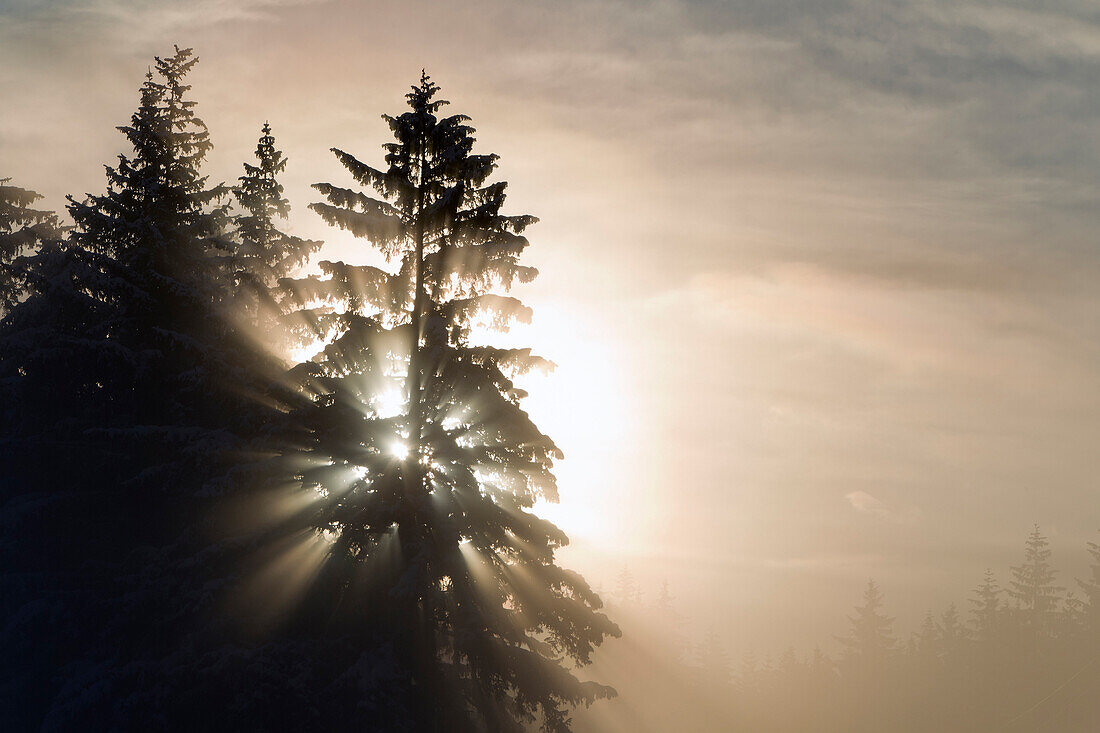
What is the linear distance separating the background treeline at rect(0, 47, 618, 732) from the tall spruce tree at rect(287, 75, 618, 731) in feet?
0.17

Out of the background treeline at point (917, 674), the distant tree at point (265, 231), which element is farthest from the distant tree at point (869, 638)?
the distant tree at point (265, 231)

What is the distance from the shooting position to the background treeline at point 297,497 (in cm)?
1819

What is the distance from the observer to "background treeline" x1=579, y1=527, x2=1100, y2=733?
231 ft

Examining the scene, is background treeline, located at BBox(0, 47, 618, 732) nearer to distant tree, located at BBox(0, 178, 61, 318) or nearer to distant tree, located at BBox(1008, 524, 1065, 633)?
distant tree, located at BBox(0, 178, 61, 318)

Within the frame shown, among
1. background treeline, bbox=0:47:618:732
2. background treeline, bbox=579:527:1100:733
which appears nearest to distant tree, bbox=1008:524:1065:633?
background treeline, bbox=579:527:1100:733

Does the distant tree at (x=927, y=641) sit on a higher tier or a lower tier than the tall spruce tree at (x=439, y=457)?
lower

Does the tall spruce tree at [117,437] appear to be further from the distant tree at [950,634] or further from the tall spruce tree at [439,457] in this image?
the distant tree at [950,634]

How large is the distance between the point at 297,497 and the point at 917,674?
79991mm

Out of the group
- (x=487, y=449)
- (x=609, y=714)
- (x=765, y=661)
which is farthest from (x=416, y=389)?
(x=765, y=661)

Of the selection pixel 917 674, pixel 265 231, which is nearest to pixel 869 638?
pixel 917 674

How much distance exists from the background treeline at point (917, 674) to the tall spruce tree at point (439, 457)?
45.3 meters

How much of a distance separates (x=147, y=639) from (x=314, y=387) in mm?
8474

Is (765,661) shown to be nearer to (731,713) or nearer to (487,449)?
(731,713)

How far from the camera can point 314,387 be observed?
61.9 feet
